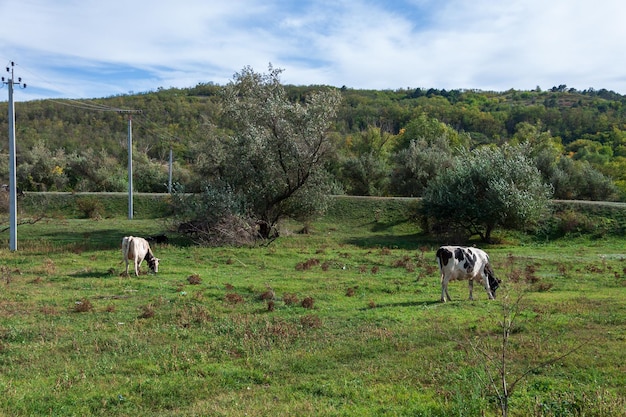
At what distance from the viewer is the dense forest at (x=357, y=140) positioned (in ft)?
170

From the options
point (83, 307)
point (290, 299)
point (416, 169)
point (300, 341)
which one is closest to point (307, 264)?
point (290, 299)

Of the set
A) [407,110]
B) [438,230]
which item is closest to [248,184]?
[438,230]

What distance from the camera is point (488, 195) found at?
1359 inches

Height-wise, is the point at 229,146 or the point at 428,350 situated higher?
the point at 229,146

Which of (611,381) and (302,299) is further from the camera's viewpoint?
(302,299)

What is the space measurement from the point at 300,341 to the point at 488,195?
87.0 ft

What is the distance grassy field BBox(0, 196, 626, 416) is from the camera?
7965 mm

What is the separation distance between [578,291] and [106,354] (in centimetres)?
1534

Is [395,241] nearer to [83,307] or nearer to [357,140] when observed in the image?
[83,307]

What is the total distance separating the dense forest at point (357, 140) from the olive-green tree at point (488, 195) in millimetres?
8611

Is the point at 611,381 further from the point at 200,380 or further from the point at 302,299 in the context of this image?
the point at 302,299

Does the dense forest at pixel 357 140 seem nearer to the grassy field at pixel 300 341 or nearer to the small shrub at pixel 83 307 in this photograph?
the grassy field at pixel 300 341

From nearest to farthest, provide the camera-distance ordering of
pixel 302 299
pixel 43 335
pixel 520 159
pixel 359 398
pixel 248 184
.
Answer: pixel 359 398 < pixel 43 335 < pixel 302 299 < pixel 248 184 < pixel 520 159

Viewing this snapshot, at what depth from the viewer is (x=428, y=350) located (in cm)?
1035
